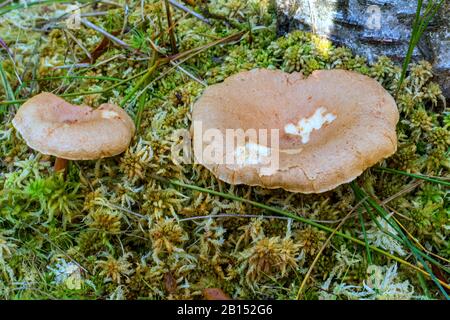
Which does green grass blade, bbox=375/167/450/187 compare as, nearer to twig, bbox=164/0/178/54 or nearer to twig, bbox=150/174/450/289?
twig, bbox=150/174/450/289

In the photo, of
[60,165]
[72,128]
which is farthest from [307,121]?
[60,165]

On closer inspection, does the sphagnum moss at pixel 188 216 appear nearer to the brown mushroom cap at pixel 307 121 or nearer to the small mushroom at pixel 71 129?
the small mushroom at pixel 71 129

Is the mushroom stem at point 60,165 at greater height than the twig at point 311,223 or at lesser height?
greater

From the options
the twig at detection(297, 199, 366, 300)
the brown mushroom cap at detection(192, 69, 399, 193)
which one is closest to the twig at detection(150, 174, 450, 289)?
the twig at detection(297, 199, 366, 300)

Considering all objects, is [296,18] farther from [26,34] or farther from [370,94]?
[26,34]

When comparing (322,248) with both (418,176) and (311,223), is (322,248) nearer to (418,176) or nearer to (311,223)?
(311,223)

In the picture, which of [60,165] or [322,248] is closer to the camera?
[322,248]

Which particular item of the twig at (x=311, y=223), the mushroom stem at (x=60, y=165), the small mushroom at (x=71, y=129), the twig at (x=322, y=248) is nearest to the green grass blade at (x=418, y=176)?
the twig at (x=322, y=248)
